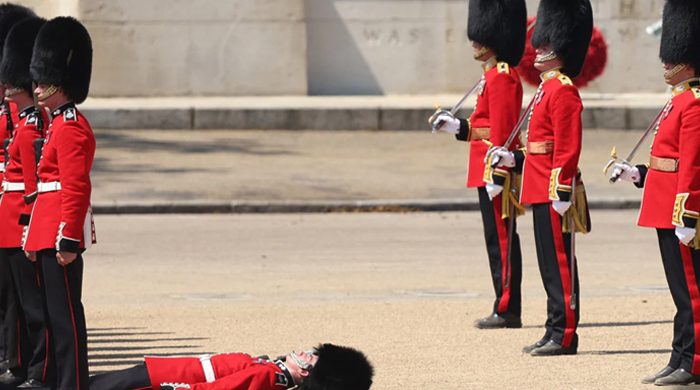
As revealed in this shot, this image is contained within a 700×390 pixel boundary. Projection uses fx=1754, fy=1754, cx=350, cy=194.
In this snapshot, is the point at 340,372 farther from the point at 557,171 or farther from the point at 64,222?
the point at 557,171

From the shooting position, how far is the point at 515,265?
10148 mm

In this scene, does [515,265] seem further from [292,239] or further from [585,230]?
[292,239]

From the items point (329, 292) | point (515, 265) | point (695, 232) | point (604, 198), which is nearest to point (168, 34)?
point (604, 198)

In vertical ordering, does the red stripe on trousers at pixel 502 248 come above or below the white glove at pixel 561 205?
below

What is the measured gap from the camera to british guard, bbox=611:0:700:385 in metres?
8.12

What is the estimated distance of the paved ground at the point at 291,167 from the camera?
677 inches

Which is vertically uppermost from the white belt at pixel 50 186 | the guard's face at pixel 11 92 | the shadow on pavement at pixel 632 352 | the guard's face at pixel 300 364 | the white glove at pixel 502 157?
the guard's face at pixel 11 92

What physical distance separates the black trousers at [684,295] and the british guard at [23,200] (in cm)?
297

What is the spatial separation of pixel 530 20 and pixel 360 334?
47.4ft

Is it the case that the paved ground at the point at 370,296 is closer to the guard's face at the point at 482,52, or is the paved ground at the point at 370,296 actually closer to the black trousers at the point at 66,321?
the black trousers at the point at 66,321

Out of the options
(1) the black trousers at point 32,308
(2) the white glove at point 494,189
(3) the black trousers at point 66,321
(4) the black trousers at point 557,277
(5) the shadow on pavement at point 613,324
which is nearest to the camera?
(3) the black trousers at point 66,321

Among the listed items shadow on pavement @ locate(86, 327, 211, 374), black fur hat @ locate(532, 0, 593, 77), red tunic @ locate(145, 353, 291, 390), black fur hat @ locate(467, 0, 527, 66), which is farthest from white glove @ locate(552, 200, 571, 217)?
red tunic @ locate(145, 353, 291, 390)

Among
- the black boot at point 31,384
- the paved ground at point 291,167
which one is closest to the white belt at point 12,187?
the black boot at point 31,384

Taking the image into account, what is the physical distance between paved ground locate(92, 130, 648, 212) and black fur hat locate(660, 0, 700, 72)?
843cm
